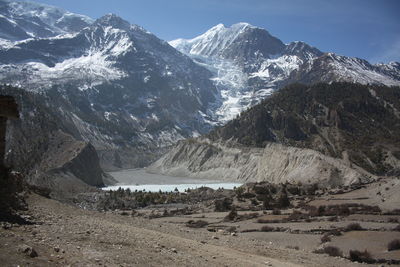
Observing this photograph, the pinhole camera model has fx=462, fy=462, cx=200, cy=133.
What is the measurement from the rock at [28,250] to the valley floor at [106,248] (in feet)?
0.25

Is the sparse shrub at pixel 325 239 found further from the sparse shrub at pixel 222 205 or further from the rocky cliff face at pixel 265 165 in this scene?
the rocky cliff face at pixel 265 165

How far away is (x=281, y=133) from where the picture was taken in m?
170

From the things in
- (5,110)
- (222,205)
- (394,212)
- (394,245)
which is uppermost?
(5,110)

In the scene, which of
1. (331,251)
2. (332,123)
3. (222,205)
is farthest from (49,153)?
(331,251)

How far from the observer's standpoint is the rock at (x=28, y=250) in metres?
14.2

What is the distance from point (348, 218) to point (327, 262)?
2418cm

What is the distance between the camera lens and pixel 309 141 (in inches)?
6112

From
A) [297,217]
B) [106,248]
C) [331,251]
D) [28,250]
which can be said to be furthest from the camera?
[297,217]

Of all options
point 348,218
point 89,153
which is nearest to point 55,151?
point 89,153

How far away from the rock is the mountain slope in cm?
9059

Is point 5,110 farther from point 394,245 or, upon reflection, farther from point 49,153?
point 49,153

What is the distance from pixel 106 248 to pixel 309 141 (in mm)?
143620

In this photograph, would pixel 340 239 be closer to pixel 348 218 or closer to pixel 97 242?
pixel 348 218

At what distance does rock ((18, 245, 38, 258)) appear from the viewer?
560 inches
